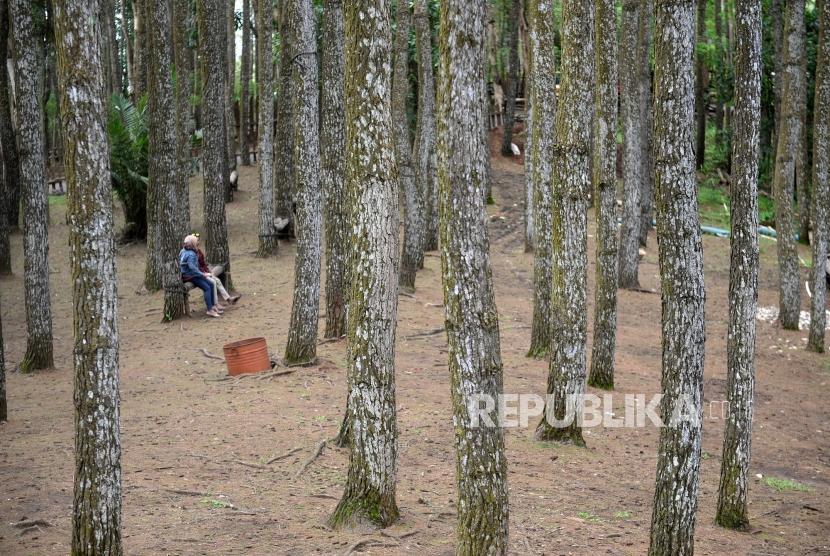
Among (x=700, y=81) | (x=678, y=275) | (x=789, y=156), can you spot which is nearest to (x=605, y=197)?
(x=678, y=275)

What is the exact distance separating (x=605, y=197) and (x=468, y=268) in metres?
6.40

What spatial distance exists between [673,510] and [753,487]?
3599mm

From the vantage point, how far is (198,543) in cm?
642

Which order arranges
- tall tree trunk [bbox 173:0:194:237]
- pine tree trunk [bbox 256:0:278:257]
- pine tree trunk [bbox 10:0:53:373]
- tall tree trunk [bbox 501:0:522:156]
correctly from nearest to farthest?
pine tree trunk [bbox 10:0:53:373] → tall tree trunk [bbox 173:0:194:237] → pine tree trunk [bbox 256:0:278:257] → tall tree trunk [bbox 501:0:522:156]

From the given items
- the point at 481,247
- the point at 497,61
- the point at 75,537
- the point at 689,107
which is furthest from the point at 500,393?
the point at 497,61

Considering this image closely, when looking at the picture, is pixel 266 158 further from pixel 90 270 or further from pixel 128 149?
pixel 90 270

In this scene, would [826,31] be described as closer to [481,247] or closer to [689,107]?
Result: [689,107]

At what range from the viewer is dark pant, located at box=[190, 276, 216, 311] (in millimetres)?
14984

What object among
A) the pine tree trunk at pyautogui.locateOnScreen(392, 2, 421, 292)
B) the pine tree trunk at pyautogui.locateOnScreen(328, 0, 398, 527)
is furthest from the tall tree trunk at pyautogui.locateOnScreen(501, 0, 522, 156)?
the pine tree trunk at pyautogui.locateOnScreen(328, 0, 398, 527)

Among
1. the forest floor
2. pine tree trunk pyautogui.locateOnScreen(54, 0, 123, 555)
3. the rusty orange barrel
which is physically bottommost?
the forest floor

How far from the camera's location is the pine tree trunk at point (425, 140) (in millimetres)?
18891

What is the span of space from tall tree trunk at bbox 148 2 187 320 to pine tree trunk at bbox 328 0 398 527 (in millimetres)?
8999

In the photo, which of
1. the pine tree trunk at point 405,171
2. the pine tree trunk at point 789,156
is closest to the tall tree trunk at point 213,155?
the pine tree trunk at point 405,171

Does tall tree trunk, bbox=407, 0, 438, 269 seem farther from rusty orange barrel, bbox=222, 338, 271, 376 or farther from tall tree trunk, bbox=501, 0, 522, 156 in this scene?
tall tree trunk, bbox=501, 0, 522, 156
